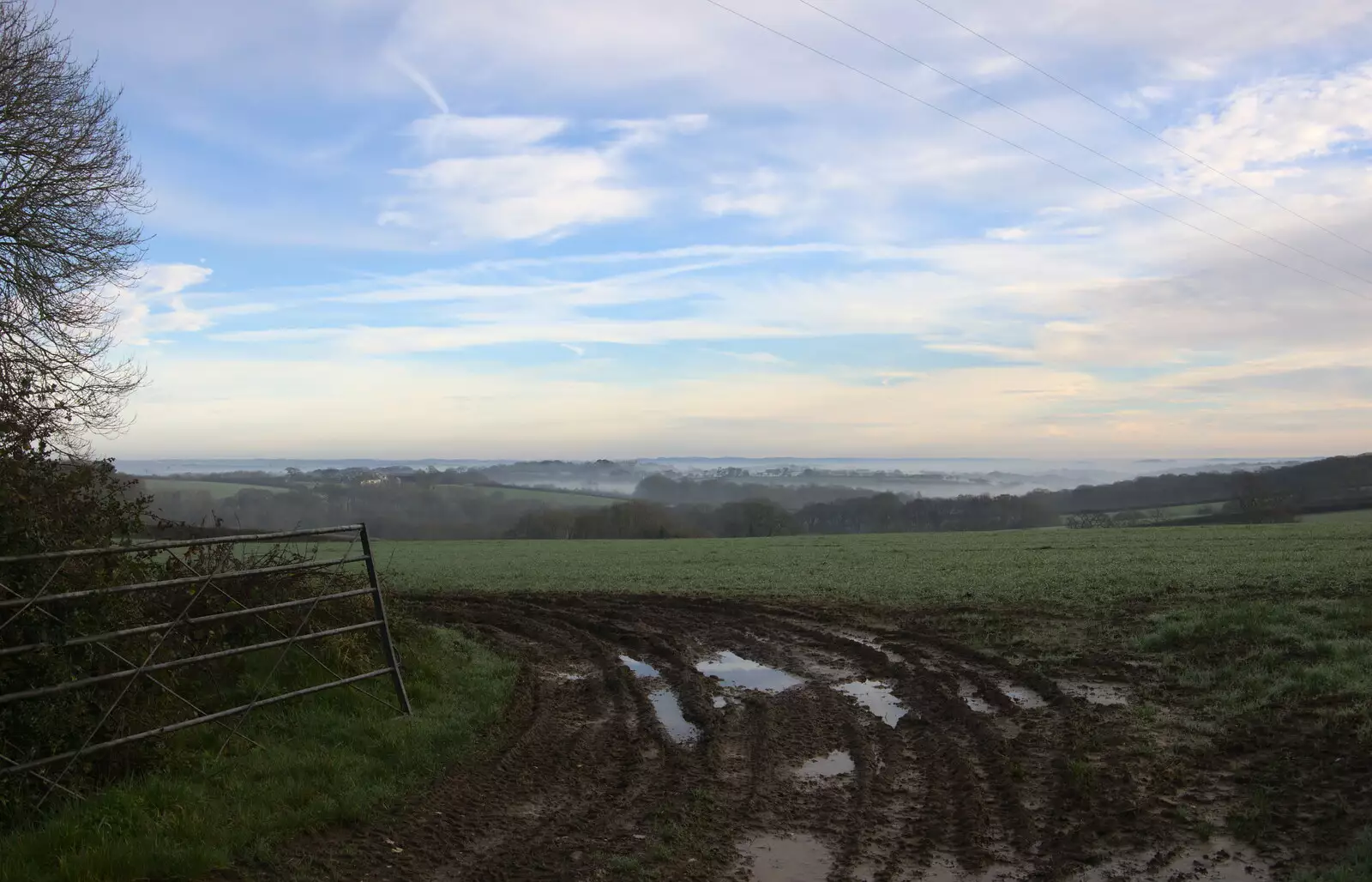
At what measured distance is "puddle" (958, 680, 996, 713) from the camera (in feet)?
34.2

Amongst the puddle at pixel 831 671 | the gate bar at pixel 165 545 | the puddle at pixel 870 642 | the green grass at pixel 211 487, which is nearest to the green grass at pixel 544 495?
the green grass at pixel 211 487

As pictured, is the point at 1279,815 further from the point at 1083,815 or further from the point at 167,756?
the point at 167,756

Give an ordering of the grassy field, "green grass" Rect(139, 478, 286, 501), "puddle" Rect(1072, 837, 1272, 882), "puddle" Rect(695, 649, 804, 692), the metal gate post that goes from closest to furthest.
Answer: "puddle" Rect(1072, 837, 1272, 882) < the grassy field < the metal gate post < "puddle" Rect(695, 649, 804, 692) < "green grass" Rect(139, 478, 286, 501)

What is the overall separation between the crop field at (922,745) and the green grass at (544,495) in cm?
6589

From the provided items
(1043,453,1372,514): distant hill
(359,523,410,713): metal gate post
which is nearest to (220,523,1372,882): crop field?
(359,523,410,713): metal gate post

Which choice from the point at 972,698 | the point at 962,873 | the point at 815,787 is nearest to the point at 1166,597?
the point at 972,698

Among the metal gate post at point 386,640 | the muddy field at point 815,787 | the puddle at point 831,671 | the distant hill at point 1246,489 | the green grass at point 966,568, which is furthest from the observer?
the distant hill at point 1246,489

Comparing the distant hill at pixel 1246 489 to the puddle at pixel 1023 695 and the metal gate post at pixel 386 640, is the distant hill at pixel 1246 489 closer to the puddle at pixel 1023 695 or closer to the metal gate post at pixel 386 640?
the puddle at pixel 1023 695

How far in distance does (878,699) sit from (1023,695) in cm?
181

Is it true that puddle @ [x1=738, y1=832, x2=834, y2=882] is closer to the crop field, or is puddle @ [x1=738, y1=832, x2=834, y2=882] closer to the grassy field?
the crop field

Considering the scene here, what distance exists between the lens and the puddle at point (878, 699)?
34.2 feet

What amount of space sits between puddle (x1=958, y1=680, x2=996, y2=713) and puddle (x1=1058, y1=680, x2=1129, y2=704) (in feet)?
3.64

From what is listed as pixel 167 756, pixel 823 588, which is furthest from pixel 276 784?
pixel 823 588

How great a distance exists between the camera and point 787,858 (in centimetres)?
635
